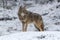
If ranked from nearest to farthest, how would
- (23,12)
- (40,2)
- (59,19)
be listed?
1. (23,12)
2. (59,19)
3. (40,2)

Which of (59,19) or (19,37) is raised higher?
(19,37)

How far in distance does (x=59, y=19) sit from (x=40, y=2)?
66.1ft

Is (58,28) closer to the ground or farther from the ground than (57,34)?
closer to the ground

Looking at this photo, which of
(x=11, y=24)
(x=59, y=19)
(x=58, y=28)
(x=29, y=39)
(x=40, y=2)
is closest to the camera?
(x=29, y=39)

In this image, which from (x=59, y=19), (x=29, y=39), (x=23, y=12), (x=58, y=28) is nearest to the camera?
(x=29, y=39)

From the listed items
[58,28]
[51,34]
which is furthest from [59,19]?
[51,34]

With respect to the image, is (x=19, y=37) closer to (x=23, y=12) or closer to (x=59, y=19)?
(x=23, y=12)

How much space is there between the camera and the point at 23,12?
1452 centimetres

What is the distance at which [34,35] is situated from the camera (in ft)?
33.0

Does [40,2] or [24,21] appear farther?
[40,2]

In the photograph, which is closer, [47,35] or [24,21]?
[47,35]

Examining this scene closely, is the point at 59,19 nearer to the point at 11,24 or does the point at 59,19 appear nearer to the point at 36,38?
the point at 11,24

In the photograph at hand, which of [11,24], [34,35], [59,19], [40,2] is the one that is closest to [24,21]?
[34,35]

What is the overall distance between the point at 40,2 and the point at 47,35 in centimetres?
3490
